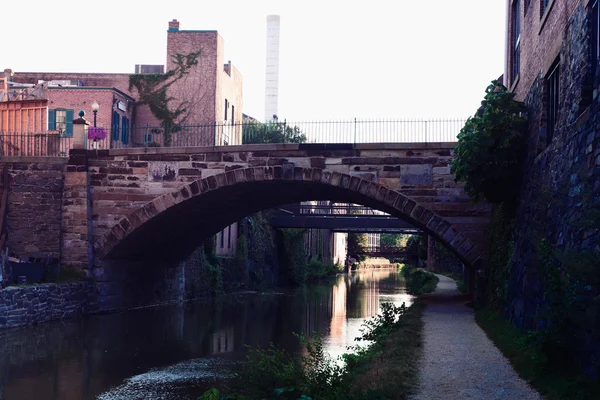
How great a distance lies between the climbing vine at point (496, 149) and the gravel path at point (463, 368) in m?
3.35

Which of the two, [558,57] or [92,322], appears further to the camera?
[92,322]

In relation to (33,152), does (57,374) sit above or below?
below

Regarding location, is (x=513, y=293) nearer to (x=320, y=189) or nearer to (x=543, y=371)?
(x=543, y=371)

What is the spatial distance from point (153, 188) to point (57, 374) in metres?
10.5

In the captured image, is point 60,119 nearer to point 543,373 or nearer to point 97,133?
point 97,133

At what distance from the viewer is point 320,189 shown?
2516 centimetres

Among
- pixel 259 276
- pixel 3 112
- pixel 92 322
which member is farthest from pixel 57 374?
pixel 259 276

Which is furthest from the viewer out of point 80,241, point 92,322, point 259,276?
point 259,276

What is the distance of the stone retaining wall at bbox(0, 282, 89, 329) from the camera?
19891 mm

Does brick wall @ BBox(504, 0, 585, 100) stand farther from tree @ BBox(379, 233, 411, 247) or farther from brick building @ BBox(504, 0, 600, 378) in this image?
tree @ BBox(379, 233, 411, 247)

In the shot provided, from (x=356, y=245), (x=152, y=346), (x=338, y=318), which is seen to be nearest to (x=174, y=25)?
(x=338, y=318)

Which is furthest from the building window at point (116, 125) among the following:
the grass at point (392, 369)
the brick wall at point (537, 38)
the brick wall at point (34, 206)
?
the grass at point (392, 369)

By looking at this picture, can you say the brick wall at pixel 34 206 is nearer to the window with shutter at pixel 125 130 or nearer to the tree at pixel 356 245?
the window with shutter at pixel 125 130

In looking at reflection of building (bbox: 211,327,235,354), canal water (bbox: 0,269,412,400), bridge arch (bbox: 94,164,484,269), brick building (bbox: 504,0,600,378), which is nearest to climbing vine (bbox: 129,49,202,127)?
bridge arch (bbox: 94,164,484,269)
